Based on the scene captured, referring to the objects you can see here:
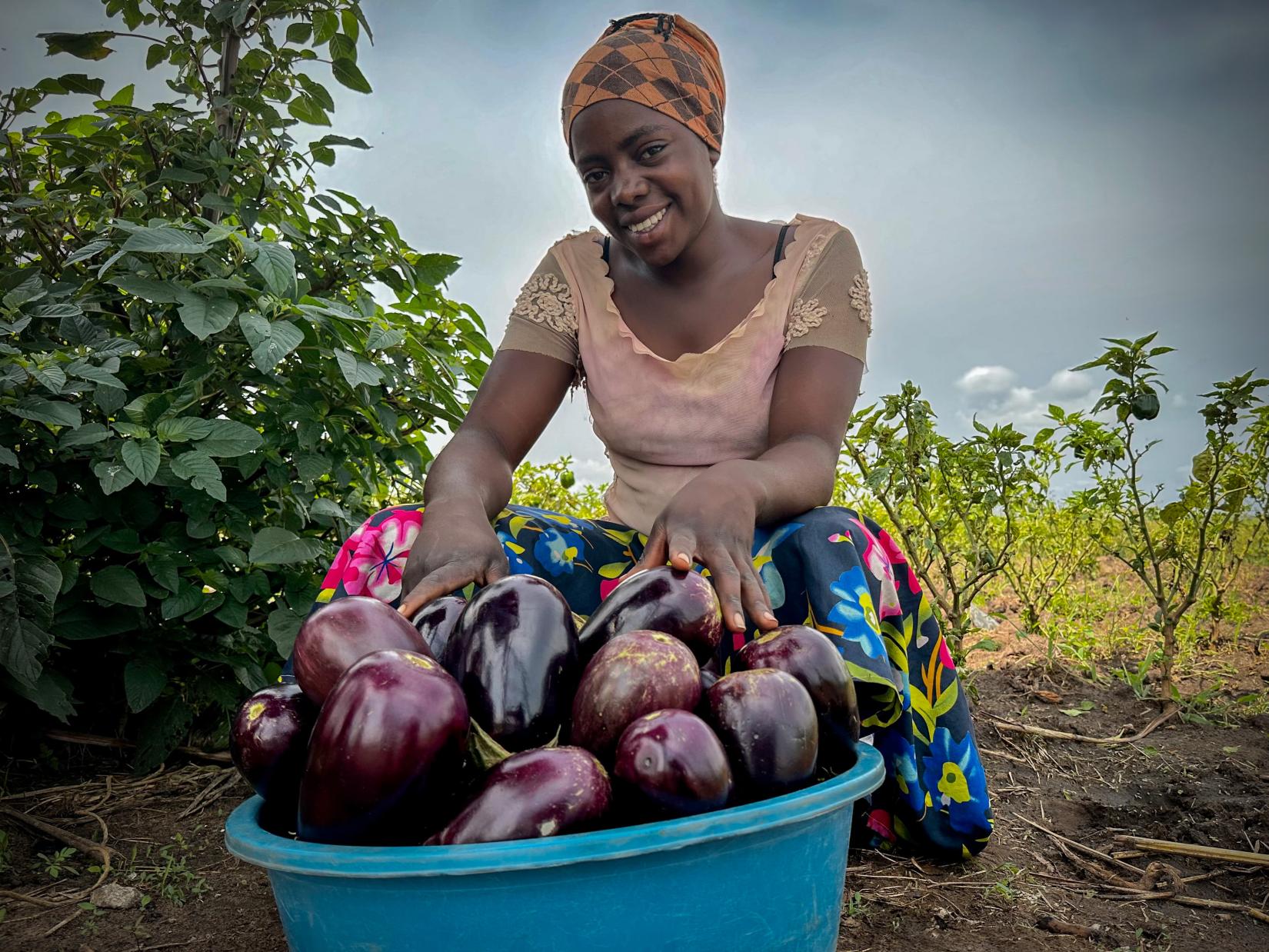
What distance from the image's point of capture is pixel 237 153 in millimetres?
2590

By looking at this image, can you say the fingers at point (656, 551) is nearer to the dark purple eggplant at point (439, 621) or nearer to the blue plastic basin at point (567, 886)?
the dark purple eggplant at point (439, 621)

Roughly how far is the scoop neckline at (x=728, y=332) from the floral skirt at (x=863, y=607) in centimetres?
46

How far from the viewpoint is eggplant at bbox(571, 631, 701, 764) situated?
1193 millimetres

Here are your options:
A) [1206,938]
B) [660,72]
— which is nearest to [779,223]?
[660,72]

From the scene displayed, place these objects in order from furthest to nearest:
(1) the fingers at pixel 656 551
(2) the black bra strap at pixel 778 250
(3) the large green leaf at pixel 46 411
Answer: (2) the black bra strap at pixel 778 250 → (3) the large green leaf at pixel 46 411 → (1) the fingers at pixel 656 551

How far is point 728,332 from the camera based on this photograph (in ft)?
8.02

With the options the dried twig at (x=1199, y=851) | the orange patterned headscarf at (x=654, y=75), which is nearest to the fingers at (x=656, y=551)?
the orange patterned headscarf at (x=654, y=75)

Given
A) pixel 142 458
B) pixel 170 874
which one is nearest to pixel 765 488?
pixel 142 458

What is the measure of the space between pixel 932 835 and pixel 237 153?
2432mm

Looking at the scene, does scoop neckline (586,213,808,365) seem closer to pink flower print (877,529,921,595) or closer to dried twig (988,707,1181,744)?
pink flower print (877,529,921,595)

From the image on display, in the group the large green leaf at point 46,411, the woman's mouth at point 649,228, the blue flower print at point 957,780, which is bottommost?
the blue flower print at point 957,780

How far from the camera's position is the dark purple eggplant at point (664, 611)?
137 centimetres

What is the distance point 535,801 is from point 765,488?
35.1 inches

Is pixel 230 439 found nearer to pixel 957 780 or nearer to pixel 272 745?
pixel 272 745
